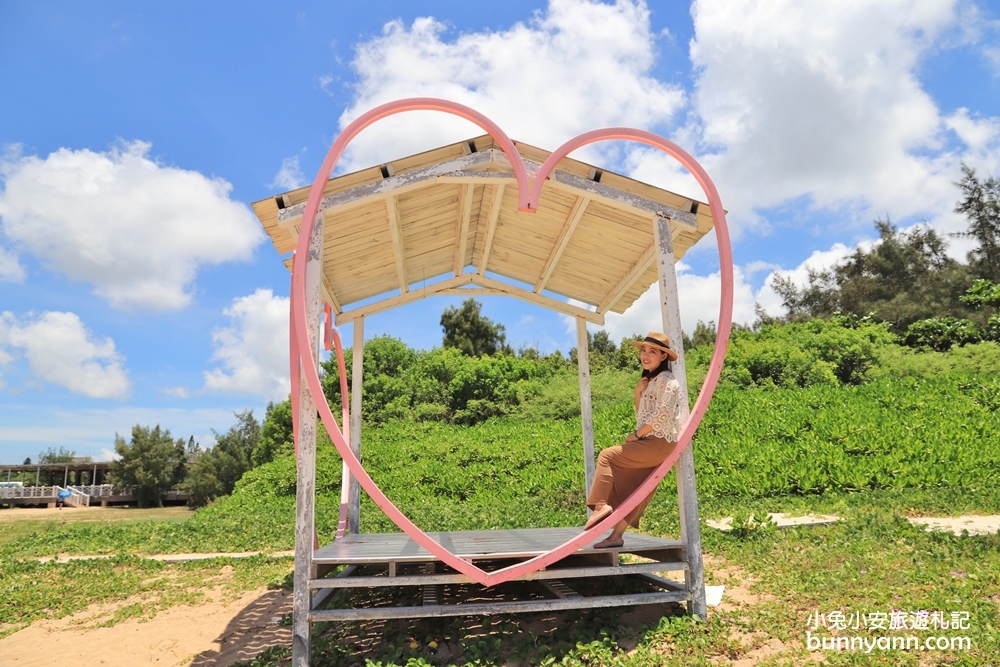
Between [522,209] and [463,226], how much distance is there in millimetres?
1734

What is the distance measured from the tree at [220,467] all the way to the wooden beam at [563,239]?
29.2m

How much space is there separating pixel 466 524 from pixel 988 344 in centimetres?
1678

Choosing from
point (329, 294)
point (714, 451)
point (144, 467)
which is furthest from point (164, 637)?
point (144, 467)

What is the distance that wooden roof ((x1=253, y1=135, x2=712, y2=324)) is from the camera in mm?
4977

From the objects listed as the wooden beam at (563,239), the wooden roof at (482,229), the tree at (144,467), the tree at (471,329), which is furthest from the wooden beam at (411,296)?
the tree at (144,467)

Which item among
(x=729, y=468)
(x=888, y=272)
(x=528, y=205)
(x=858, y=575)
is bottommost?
(x=858, y=575)

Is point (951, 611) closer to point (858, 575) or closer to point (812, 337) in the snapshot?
point (858, 575)

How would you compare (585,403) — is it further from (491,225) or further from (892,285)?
(892,285)

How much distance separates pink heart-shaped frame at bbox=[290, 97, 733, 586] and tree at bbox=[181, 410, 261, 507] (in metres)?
31.2

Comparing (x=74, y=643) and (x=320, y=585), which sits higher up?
(x=320, y=585)

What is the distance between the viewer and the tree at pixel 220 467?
34000 millimetres

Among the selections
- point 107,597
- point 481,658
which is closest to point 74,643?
point 107,597

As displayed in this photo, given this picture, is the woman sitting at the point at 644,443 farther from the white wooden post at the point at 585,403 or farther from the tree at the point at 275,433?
the tree at the point at 275,433

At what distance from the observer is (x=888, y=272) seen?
34469 millimetres
